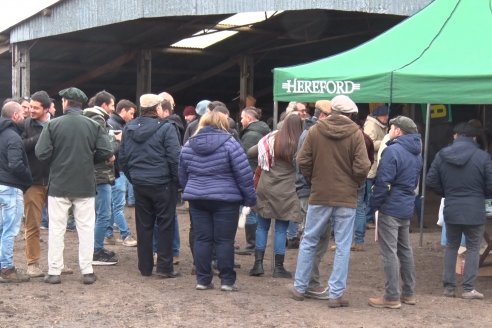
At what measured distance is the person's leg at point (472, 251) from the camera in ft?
23.6

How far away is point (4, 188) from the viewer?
734cm

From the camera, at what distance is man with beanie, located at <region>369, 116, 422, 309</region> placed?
6.71m

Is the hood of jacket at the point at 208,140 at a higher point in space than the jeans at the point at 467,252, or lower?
higher

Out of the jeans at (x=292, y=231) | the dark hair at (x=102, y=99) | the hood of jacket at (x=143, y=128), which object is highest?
the dark hair at (x=102, y=99)

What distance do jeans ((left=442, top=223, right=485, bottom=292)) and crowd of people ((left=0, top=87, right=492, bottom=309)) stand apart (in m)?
0.01

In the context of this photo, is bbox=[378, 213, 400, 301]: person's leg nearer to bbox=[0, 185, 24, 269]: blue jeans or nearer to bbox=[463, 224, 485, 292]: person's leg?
bbox=[463, 224, 485, 292]: person's leg

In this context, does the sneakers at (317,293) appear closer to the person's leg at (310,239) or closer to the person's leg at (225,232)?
the person's leg at (310,239)

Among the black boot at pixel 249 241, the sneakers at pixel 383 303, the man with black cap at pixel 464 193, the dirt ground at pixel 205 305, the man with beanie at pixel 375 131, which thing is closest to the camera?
the dirt ground at pixel 205 305

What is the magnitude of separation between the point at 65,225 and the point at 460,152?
3493 millimetres

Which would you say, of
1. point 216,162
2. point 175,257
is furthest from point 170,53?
point 216,162

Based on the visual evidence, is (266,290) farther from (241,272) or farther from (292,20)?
(292,20)

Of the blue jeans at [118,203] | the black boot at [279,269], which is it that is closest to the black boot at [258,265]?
the black boot at [279,269]

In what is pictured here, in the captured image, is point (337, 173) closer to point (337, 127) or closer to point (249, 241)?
point (337, 127)

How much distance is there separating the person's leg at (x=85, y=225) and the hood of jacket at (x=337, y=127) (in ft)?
7.22
